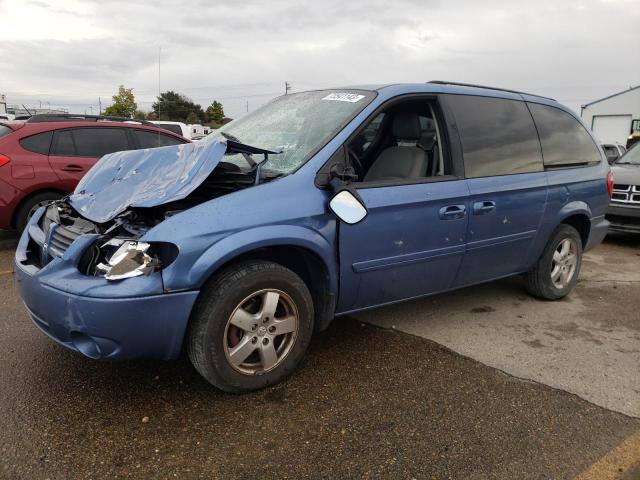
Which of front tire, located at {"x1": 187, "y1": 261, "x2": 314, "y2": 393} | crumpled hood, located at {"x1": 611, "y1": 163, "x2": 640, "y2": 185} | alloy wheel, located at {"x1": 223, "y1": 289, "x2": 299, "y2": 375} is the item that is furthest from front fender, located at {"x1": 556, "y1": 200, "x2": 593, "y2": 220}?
crumpled hood, located at {"x1": 611, "y1": 163, "x2": 640, "y2": 185}

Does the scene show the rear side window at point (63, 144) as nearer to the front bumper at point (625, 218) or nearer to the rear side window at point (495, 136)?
the rear side window at point (495, 136)

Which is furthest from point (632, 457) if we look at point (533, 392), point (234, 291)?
point (234, 291)

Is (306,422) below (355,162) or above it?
below

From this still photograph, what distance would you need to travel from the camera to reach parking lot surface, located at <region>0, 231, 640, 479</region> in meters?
2.37

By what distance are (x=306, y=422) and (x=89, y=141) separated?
17.8ft

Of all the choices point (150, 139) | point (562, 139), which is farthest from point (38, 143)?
point (562, 139)

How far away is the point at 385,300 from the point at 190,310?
1.37 m

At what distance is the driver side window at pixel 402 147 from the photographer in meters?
3.63

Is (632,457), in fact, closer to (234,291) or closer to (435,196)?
(435,196)

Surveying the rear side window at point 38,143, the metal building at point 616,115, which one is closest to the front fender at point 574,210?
the rear side window at point 38,143

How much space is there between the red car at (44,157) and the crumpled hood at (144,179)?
9.56ft

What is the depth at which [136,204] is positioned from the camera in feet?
9.20

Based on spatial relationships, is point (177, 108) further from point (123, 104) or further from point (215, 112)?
point (123, 104)

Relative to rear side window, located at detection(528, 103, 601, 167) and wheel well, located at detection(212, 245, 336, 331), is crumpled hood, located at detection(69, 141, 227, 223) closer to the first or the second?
wheel well, located at detection(212, 245, 336, 331)
